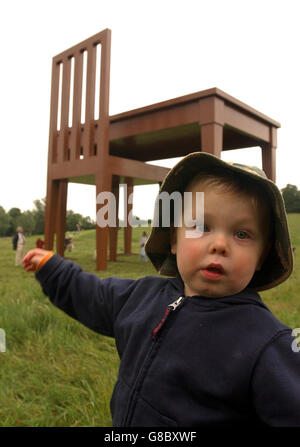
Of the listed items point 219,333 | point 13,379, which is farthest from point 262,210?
point 13,379

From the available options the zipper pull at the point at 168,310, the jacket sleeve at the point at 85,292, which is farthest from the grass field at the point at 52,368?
the zipper pull at the point at 168,310

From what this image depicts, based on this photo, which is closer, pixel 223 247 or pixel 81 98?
pixel 223 247

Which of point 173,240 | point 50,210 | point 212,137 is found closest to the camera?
point 173,240

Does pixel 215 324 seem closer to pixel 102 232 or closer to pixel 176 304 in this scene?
pixel 176 304

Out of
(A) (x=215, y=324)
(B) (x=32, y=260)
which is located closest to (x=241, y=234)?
(A) (x=215, y=324)

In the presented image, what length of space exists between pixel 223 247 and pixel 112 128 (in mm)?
2733

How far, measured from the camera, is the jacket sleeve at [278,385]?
1.63ft

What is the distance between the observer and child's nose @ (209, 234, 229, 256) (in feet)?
1.93

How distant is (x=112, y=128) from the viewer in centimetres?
313

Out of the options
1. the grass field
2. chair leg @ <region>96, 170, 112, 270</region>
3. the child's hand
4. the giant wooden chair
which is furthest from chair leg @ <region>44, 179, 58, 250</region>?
the child's hand

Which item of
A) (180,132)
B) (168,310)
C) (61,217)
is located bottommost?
(168,310)

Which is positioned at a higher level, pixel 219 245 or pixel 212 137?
pixel 212 137

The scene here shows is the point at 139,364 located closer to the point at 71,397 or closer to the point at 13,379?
the point at 71,397

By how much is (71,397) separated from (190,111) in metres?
2.00
